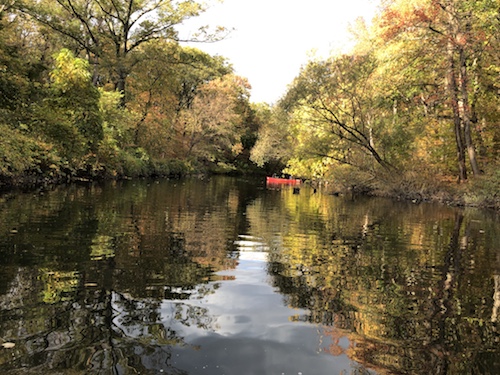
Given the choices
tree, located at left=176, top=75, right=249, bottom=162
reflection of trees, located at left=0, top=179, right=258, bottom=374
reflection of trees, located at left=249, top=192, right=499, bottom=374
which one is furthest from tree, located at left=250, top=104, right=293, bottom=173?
reflection of trees, located at left=0, top=179, right=258, bottom=374

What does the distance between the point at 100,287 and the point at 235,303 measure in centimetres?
148

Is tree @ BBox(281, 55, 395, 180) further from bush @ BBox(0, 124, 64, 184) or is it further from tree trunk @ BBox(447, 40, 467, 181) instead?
bush @ BBox(0, 124, 64, 184)

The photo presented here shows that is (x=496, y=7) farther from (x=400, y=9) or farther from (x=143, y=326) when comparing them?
(x=143, y=326)

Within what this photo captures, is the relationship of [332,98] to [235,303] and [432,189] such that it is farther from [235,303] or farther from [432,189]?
[235,303]

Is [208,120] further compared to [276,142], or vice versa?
[276,142]

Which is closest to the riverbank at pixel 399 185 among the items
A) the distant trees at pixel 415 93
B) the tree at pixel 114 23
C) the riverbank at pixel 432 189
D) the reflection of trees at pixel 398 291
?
the riverbank at pixel 432 189

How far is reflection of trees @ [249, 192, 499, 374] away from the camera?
3.40 metres

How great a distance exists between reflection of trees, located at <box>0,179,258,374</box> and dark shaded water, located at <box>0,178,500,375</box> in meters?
0.02

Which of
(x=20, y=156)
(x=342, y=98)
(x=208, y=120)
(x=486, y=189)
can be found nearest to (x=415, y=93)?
(x=342, y=98)

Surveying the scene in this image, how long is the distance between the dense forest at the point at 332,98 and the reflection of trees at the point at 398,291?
34.7 feet

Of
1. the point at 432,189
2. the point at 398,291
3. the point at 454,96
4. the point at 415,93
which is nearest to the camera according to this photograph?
the point at 398,291

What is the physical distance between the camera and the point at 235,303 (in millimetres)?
4480

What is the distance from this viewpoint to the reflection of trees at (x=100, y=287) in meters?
3.02

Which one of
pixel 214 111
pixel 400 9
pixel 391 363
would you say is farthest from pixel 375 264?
pixel 214 111
